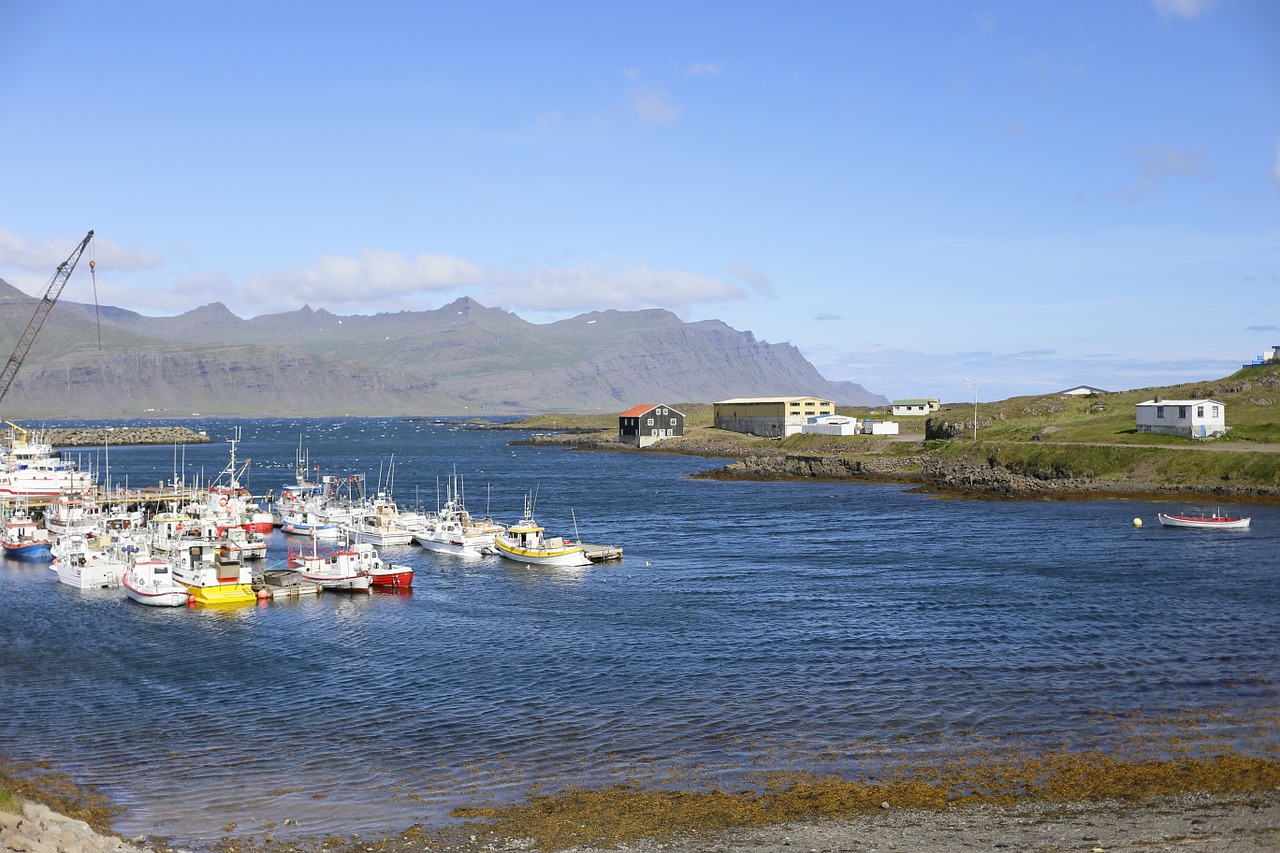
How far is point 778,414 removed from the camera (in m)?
180

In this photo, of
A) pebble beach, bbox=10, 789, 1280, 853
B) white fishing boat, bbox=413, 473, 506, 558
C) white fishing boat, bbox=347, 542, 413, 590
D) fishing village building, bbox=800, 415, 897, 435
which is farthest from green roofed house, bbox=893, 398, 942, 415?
pebble beach, bbox=10, 789, 1280, 853

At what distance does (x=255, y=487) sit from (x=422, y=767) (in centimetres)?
10334

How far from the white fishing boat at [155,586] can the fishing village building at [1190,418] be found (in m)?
91.0

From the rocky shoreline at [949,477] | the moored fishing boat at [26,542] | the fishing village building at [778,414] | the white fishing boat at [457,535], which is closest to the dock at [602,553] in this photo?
the white fishing boat at [457,535]

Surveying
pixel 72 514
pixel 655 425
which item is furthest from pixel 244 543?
pixel 655 425

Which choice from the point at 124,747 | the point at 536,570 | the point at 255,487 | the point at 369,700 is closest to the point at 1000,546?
the point at 536,570

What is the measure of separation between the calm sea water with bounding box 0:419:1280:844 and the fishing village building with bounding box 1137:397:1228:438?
1325 inches

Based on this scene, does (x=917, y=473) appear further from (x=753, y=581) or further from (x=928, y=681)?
(x=928, y=681)

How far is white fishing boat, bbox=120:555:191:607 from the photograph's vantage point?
53.3m

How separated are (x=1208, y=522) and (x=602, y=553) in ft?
135

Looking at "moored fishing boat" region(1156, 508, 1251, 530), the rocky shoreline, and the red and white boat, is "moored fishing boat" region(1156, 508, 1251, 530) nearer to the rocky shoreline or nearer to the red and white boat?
the red and white boat

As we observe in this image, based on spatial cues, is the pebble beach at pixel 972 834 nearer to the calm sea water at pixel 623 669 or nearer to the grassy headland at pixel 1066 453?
the calm sea water at pixel 623 669

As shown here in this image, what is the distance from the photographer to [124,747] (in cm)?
3030

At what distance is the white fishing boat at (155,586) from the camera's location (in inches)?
2099
